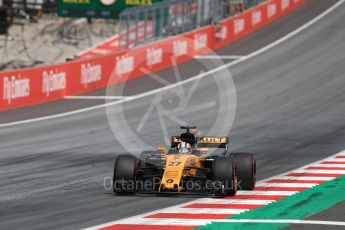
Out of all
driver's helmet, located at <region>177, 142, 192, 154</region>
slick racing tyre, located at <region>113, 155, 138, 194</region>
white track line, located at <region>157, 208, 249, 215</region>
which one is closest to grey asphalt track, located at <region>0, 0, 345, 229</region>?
slick racing tyre, located at <region>113, 155, 138, 194</region>

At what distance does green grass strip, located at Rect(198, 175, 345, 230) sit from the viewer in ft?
41.2

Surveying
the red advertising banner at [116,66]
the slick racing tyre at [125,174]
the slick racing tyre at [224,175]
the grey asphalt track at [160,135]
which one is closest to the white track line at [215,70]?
the grey asphalt track at [160,135]

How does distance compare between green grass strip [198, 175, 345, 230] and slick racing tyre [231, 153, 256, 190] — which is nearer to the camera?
green grass strip [198, 175, 345, 230]

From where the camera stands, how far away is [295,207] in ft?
46.5

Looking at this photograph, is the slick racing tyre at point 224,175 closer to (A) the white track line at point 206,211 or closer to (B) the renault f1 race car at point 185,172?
(B) the renault f1 race car at point 185,172

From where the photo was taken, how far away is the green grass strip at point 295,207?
41.2 ft

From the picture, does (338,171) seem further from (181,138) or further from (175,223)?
(175,223)

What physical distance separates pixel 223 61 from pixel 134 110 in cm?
1289

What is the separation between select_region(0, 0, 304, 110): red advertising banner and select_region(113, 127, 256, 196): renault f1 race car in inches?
676

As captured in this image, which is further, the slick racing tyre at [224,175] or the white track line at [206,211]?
the slick racing tyre at [224,175]

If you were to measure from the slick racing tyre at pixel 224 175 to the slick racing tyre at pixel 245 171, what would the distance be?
73 centimetres

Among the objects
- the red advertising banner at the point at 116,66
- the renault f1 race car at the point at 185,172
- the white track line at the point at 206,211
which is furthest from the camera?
the red advertising banner at the point at 116,66

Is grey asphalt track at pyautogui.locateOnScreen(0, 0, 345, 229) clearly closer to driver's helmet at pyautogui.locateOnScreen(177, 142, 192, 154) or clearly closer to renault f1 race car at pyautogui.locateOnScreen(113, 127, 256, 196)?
renault f1 race car at pyautogui.locateOnScreen(113, 127, 256, 196)

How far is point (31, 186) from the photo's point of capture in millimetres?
16562
